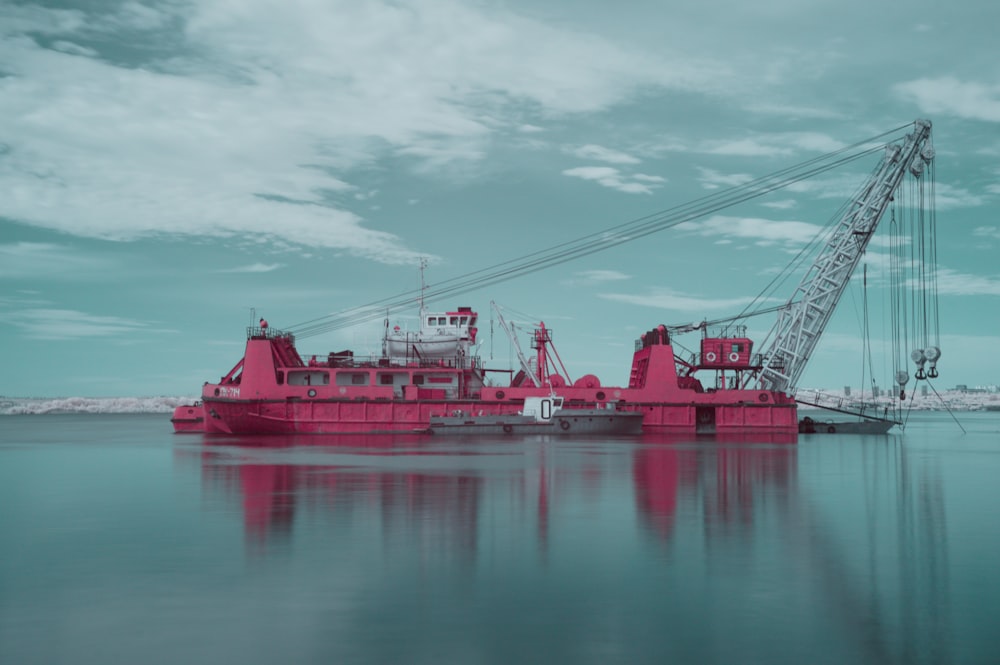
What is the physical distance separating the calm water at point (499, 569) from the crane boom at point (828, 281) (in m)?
29.5

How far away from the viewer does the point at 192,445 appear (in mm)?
48344

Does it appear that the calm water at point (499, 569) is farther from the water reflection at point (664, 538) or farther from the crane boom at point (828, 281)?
the crane boom at point (828, 281)

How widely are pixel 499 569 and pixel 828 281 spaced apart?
49273 mm

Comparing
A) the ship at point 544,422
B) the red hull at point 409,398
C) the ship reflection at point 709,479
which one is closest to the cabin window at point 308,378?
the red hull at point 409,398

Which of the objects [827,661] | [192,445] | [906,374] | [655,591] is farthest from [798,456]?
[192,445]

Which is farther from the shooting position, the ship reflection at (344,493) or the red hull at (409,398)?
the red hull at (409,398)

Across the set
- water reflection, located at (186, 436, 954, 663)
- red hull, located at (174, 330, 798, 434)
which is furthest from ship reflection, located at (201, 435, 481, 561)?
red hull, located at (174, 330, 798, 434)

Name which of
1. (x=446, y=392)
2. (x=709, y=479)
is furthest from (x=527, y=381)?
(x=709, y=479)

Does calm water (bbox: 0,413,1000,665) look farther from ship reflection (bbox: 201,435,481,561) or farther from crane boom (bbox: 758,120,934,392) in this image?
crane boom (bbox: 758,120,934,392)

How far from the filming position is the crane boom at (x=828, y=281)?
54.9 m

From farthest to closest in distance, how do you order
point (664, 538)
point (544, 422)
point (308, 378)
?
point (308, 378)
point (544, 422)
point (664, 538)

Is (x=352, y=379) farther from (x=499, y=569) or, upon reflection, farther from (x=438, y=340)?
(x=499, y=569)

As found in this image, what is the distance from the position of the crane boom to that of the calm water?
2950 centimetres

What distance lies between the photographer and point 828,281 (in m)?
55.9
